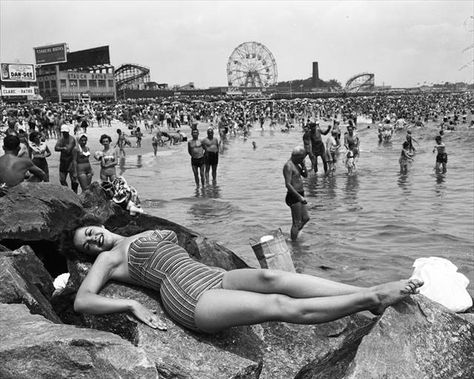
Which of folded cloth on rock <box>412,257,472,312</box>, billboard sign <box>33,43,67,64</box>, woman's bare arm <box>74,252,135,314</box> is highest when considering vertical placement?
billboard sign <box>33,43,67,64</box>

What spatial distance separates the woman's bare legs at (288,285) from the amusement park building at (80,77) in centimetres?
7805

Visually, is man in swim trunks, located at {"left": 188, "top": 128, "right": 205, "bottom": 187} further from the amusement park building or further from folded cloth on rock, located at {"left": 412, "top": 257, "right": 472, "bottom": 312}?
the amusement park building

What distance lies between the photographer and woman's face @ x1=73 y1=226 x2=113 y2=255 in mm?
3369

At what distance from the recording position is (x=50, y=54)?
276ft

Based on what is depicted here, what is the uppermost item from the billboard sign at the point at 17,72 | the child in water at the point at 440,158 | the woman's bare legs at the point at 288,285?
the billboard sign at the point at 17,72

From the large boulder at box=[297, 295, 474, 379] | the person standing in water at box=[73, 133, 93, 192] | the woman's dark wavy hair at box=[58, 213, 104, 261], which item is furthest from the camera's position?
the person standing in water at box=[73, 133, 93, 192]

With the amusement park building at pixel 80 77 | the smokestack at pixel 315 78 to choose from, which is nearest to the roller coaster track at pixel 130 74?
the amusement park building at pixel 80 77

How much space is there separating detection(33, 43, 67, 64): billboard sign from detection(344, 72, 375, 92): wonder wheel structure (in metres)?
112

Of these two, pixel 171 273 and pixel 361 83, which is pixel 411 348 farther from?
pixel 361 83

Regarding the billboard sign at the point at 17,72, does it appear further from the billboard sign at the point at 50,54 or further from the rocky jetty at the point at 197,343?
the rocky jetty at the point at 197,343

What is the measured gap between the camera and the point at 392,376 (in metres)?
2.27

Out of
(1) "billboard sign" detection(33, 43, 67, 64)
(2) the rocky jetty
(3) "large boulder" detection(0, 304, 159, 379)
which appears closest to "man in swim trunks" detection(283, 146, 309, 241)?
(2) the rocky jetty

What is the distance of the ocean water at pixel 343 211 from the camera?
6915mm

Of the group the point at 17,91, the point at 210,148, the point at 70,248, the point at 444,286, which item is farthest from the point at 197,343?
the point at 17,91
